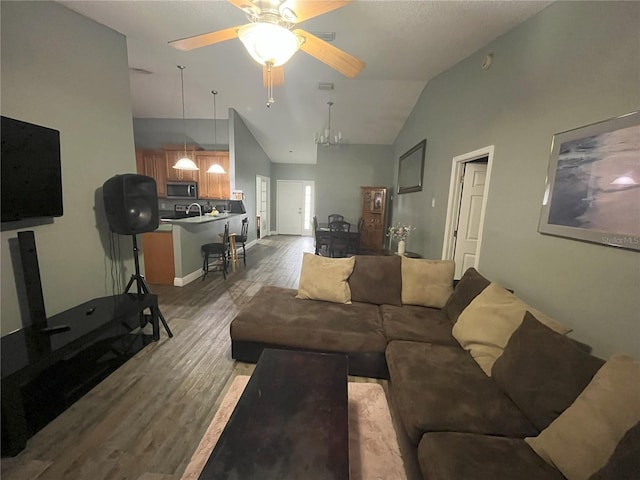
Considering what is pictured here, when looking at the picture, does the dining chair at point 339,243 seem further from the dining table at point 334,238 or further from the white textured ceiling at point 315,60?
the white textured ceiling at point 315,60

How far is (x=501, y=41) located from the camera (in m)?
2.41

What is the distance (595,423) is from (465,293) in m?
1.23

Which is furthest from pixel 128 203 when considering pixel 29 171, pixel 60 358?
pixel 60 358

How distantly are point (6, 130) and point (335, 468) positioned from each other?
2666 mm

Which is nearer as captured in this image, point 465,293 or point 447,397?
point 447,397

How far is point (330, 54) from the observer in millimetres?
1720

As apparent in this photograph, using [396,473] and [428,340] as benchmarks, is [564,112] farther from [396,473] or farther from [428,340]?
[396,473]

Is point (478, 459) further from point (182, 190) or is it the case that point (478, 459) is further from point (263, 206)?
point (263, 206)

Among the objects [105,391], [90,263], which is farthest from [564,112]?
[90,263]

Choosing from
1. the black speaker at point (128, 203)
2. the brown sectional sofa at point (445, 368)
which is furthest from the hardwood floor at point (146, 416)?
the black speaker at point (128, 203)

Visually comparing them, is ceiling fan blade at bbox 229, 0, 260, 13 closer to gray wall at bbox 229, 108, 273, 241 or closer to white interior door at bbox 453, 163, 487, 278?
white interior door at bbox 453, 163, 487, 278

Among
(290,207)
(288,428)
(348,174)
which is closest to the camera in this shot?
(288,428)

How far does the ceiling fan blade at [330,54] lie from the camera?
1618 millimetres

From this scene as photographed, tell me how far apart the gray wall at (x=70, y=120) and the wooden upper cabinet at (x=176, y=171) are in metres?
3.59
